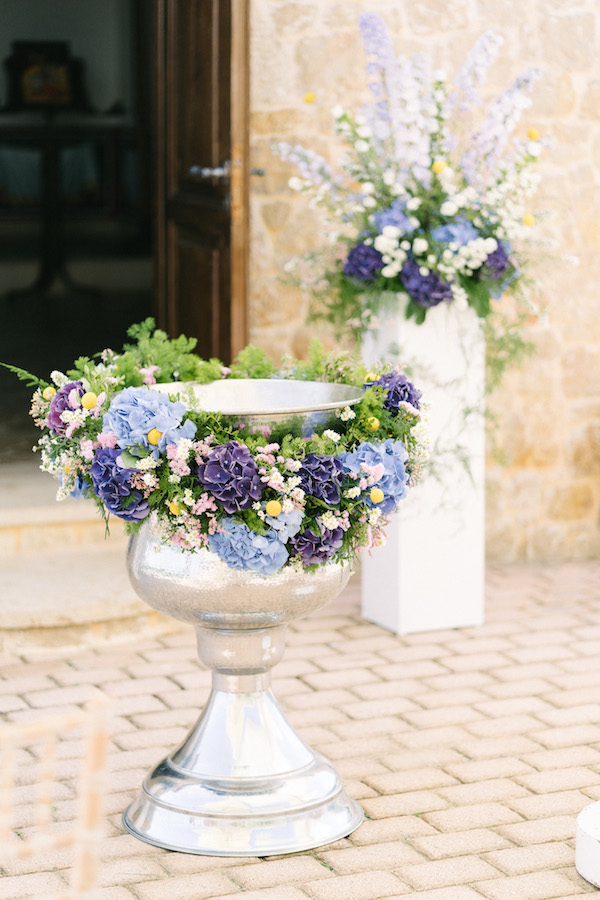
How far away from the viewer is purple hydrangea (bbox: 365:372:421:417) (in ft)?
10.1

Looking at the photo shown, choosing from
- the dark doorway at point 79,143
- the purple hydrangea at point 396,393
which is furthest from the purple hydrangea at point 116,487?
the dark doorway at point 79,143

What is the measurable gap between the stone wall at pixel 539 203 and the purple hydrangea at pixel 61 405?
2169mm

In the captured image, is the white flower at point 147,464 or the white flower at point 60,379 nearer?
the white flower at point 147,464

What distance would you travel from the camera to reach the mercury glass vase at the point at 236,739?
9.53 feet

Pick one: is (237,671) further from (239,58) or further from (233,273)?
(239,58)

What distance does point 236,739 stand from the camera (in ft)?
10.0

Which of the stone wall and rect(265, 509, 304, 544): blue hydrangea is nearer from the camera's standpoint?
rect(265, 509, 304, 544): blue hydrangea

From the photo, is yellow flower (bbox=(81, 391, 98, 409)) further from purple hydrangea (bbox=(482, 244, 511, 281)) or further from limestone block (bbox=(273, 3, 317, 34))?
limestone block (bbox=(273, 3, 317, 34))

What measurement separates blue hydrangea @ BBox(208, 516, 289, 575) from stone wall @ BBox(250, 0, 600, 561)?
239cm

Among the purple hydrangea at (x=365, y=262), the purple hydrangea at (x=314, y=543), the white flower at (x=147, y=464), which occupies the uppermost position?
the purple hydrangea at (x=365, y=262)

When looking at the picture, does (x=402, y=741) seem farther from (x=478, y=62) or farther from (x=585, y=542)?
(x=585, y=542)

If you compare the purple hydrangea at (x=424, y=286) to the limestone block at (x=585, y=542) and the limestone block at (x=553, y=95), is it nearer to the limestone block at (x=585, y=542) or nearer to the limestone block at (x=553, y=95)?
the limestone block at (x=553, y=95)

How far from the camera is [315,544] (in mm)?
2814

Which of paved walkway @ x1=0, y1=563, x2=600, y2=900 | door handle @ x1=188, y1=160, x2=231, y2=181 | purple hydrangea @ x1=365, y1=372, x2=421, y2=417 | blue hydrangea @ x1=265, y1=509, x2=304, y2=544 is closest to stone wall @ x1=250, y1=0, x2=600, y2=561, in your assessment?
door handle @ x1=188, y1=160, x2=231, y2=181
